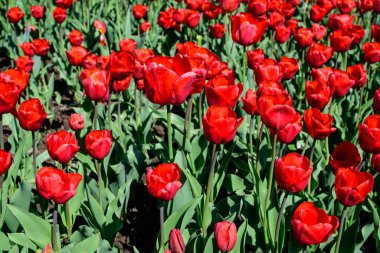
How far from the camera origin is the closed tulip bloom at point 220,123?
1.82 metres

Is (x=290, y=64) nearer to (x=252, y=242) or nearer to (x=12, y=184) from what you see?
(x=252, y=242)

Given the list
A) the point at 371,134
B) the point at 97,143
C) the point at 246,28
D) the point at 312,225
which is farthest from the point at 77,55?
the point at 312,225

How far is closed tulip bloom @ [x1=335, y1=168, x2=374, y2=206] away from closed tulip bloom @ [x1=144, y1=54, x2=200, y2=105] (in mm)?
646

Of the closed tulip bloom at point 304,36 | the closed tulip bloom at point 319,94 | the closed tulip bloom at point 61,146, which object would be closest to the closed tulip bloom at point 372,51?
the closed tulip bloom at point 304,36

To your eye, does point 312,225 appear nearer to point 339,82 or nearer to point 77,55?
point 339,82

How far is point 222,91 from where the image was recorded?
2.09 m

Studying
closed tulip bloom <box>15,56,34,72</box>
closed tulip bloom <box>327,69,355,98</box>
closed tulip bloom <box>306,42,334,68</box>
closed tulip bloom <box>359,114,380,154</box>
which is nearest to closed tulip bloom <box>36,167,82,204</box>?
closed tulip bloom <box>359,114,380,154</box>

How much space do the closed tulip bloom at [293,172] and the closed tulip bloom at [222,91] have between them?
41cm

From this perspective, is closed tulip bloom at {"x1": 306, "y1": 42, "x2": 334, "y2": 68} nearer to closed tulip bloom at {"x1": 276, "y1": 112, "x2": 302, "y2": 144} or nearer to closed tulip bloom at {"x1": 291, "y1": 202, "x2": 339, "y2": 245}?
closed tulip bloom at {"x1": 276, "y1": 112, "x2": 302, "y2": 144}

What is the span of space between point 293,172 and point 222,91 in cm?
51

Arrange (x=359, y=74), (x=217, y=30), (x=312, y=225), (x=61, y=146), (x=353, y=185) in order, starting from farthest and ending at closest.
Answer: (x=217, y=30), (x=359, y=74), (x=61, y=146), (x=353, y=185), (x=312, y=225)

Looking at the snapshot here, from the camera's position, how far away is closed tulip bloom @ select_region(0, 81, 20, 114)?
2.16 metres

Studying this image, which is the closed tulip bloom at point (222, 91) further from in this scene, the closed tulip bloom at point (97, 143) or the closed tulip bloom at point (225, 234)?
the closed tulip bloom at point (225, 234)

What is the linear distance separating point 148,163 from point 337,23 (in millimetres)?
2035
